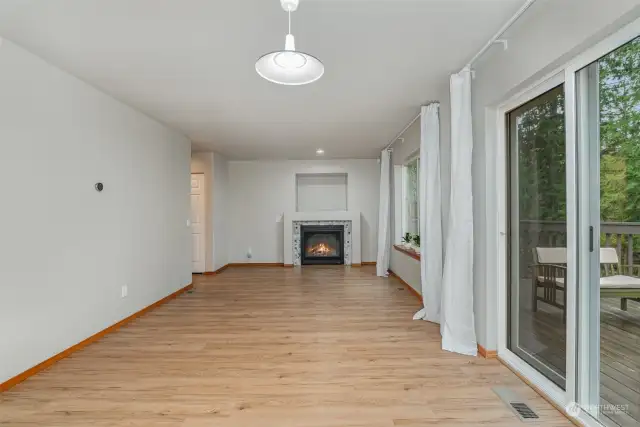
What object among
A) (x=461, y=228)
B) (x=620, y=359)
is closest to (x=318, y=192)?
(x=461, y=228)

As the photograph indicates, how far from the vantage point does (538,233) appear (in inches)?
90.9

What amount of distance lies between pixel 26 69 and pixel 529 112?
12.1ft

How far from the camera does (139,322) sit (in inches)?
147

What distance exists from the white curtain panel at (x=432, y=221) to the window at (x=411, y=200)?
5.17 feet

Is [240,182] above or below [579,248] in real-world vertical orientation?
above

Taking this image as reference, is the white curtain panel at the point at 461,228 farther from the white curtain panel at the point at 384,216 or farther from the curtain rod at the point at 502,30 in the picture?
the white curtain panel at the point at 384,216

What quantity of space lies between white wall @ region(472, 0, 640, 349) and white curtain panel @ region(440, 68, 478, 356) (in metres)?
0.08

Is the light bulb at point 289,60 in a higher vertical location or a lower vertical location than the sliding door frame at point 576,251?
higher

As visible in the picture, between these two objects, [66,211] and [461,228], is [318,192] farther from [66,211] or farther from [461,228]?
[66,211]

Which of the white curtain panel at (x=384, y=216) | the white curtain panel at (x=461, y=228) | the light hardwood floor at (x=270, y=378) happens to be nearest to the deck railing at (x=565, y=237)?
the white curtain panel at (x=461, y=228)

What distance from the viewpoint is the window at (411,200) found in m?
5.43

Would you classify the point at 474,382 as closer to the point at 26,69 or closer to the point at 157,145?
the point at 26,69

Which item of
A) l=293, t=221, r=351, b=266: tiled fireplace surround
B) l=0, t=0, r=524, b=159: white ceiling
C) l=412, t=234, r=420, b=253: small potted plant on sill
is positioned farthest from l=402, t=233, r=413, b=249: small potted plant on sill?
l=0, t=0, r=524, b=159: white ceiling

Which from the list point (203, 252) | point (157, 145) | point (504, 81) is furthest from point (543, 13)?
point (203, 252)
